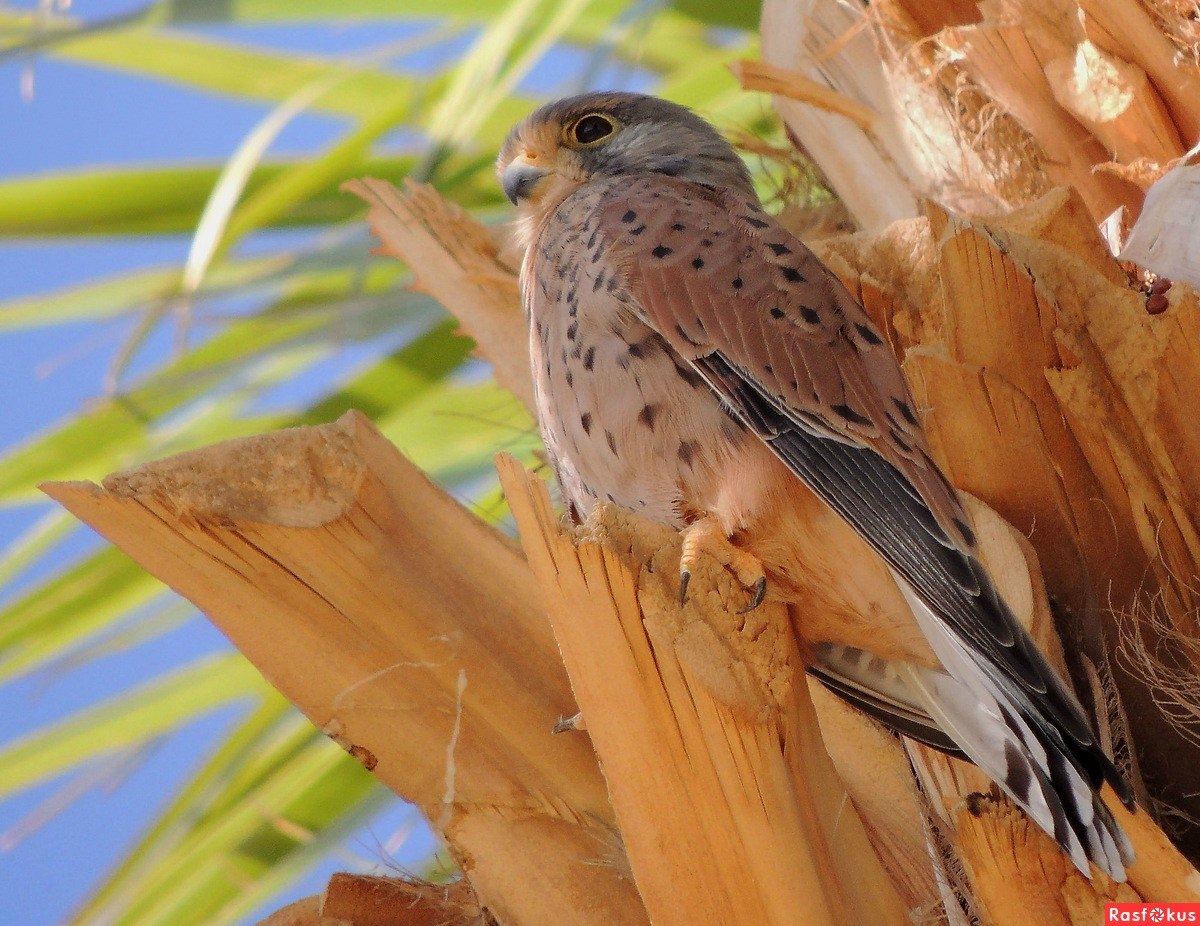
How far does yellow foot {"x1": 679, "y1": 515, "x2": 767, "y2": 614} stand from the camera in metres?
1.62

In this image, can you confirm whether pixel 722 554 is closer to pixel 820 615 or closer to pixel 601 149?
pixel 820 615

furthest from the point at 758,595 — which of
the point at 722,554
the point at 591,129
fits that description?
the point at 591,129

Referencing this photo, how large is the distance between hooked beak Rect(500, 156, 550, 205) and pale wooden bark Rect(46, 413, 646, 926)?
87cm

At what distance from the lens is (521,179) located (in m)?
2.58

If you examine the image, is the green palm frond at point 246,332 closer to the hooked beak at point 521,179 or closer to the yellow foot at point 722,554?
the hooked beak at point 521,179

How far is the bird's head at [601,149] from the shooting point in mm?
2600

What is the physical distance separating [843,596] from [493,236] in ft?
4.34

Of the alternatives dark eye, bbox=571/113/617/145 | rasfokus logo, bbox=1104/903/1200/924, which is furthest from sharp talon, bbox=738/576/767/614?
dark eye, bbox=571/113/617/145

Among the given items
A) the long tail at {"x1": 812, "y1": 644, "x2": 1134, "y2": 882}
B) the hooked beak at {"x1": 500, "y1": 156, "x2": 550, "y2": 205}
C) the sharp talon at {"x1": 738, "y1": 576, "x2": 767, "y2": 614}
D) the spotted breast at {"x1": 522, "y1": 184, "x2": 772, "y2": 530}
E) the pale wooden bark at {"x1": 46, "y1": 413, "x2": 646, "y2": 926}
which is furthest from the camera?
the hooked beak at {"x1": 500, "y1": 156, "x2": 550, "y2": 205}

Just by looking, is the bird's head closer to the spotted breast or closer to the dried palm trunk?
the spotted breast

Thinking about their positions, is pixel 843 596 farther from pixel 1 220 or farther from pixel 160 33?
pixel 160 33

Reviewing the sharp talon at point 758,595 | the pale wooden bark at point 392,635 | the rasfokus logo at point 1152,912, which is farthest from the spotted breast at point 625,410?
the rasfokus logo at point 1152,912

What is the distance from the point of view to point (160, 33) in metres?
3.73

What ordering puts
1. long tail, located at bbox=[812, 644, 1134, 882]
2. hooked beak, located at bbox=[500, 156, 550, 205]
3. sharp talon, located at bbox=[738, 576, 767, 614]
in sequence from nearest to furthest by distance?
1. long tail, located at bbox=[812, 644, 1134, 882]
2. sharp talon, located at bbox=[738, 576, 767, 614]
3. hooked beak, located at bbox=[500, 156, 550, 205]
